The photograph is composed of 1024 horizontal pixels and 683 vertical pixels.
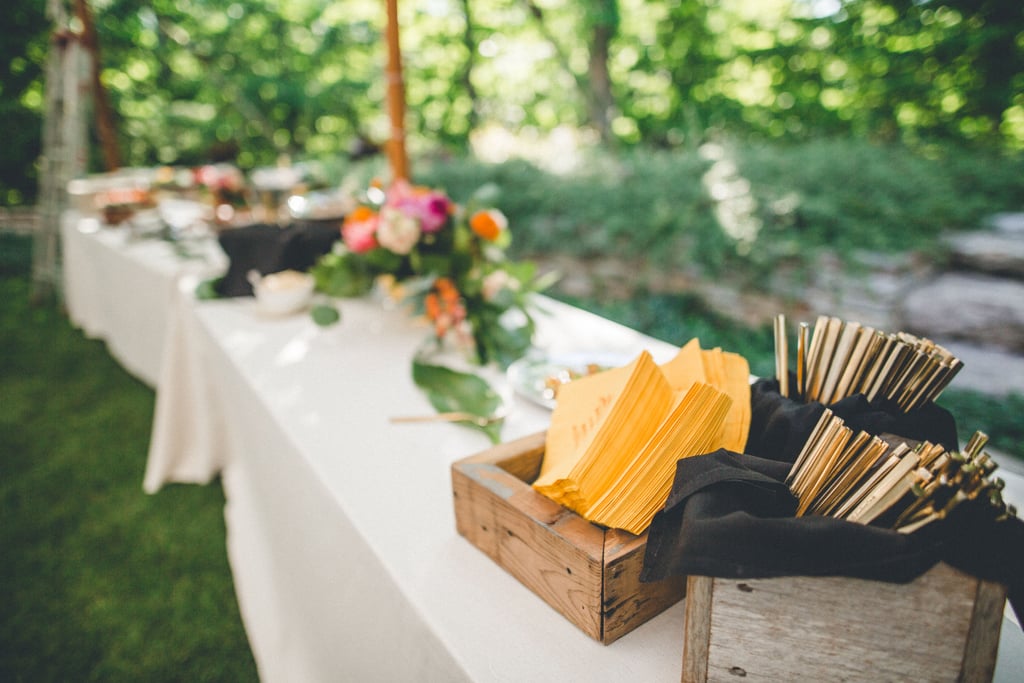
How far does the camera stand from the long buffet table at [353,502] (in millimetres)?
578

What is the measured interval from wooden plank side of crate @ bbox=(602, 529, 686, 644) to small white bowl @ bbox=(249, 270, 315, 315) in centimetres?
134

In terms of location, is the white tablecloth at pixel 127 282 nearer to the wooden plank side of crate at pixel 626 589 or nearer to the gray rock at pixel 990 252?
the wooden plank side of crate at pixel 626 589

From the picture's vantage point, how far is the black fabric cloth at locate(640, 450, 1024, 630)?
1.23ft

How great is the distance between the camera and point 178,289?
1988 mm

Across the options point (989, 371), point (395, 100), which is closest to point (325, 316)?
point (395, 100)

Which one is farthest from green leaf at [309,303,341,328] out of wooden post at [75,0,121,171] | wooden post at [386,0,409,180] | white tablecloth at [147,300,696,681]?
wooden post at [75,0,121,171]

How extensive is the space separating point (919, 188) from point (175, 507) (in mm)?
4068

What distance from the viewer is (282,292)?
162 centimetres

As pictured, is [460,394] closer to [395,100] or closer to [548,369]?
[548,369]

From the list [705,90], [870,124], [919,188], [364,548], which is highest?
[705,90]

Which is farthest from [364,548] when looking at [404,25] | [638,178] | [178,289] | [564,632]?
[404,25]

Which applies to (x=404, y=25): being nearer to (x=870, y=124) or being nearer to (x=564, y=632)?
(x=870, y=124)

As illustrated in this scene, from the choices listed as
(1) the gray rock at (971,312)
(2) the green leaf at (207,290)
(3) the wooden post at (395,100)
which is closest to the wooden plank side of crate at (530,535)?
(2) the green leaf at (207,290)

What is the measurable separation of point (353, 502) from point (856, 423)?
0.65 metres
